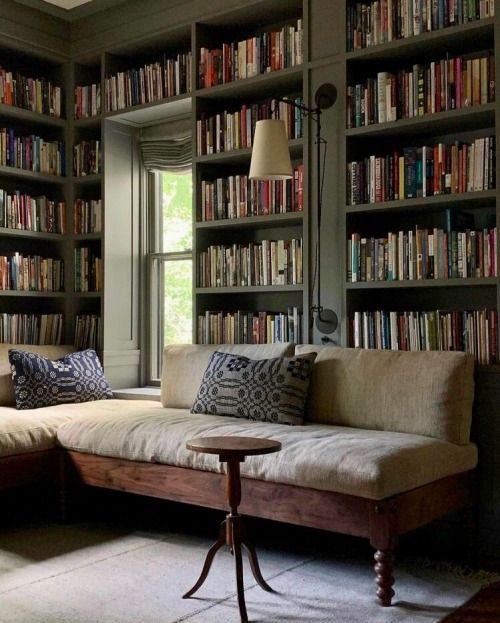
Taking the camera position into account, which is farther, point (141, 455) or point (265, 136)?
point (265, 136)

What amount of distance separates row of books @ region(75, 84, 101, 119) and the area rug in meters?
3.62

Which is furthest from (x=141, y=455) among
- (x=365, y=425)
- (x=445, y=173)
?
(x=445, y=173)

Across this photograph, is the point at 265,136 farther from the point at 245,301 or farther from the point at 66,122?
the point at 66,122

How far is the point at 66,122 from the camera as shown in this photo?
5.07 metres

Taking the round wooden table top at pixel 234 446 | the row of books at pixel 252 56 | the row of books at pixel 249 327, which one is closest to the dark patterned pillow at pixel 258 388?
the row of books at pixel 249 327

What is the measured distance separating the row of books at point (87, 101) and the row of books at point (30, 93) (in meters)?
0.13

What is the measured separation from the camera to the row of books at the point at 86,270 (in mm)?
5000

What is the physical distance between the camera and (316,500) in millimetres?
2840

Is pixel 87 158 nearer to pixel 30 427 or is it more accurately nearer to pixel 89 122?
pixel 89 122

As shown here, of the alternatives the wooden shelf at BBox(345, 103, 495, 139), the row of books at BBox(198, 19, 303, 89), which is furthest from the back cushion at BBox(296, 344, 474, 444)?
the row of books at BBox(198, 19, 303, 89)

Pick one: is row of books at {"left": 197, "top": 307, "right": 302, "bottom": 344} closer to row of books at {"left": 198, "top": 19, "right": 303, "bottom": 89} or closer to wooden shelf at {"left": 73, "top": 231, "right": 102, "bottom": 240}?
wooden shelf at {"left": 73, "top": 231, "right": 102, "bottom": 240}

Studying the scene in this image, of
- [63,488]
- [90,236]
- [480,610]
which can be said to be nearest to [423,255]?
[480,610]

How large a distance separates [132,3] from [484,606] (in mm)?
3804

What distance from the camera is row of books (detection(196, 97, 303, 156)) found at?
4.04 metres
